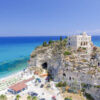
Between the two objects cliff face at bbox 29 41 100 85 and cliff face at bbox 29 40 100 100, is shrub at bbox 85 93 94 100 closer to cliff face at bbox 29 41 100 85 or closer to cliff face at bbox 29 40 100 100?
cliff face at bbox 29 40 100 100

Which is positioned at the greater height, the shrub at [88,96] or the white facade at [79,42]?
the white facade at [79,42]

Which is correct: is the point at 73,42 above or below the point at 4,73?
above

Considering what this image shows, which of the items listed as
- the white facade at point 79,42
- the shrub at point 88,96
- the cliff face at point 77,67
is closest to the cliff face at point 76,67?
the cliff face at point 77,67

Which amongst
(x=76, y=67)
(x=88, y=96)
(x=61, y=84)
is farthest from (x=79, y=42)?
(x=88, y=96)

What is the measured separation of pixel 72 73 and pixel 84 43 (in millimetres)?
18079

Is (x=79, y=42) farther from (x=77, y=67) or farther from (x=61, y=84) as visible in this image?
(x=61, y=84)

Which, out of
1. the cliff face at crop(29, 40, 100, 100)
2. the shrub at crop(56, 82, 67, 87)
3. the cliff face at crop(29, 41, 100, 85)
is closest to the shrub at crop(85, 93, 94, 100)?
the cliff face at crop(29, 40, 100, 100)

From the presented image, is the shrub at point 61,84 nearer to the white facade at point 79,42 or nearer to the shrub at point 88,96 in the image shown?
the shrub at point 88,96

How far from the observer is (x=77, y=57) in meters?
41.2

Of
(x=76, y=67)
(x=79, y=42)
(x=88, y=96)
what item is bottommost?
(x=88, y=96)

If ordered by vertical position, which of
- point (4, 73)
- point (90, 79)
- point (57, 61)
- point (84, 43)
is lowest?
point (4, 73)

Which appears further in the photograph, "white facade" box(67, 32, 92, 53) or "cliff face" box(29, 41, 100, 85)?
"white facade" box(67, 32, 92, 53)

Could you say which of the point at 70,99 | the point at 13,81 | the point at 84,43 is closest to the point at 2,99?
the point at 13,81

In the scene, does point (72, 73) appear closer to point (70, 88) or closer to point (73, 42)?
point (70, 88)
